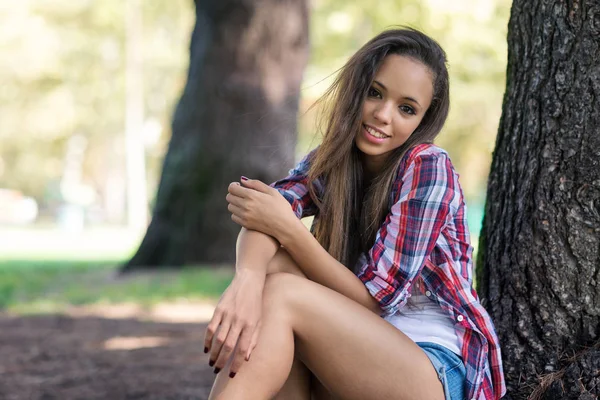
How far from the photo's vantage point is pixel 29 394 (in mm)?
3850

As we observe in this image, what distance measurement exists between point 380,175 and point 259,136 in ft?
19.5

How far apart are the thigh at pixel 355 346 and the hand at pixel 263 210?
218 millimetres

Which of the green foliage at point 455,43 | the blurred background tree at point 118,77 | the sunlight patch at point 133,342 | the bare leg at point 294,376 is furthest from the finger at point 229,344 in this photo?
the blurred background tree at point 118,77

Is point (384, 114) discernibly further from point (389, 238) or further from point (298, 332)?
point (298, 332)

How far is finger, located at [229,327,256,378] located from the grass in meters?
4.71

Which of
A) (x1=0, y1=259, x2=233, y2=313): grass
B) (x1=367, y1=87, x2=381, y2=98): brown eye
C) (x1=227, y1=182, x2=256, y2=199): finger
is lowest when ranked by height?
(x1=0, y1=259, x2=233, y2=313): grass

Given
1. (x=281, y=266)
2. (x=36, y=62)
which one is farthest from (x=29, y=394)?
(x=36, y=62)

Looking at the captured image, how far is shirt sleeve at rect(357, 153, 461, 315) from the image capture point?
8.09 ft

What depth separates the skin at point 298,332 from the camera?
2.30m

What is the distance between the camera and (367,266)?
8.30 ft

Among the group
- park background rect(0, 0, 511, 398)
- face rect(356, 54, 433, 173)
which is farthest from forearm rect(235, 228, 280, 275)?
park background rect(0, 0, 511, 398)

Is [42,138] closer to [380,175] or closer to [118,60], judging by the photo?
[118,60]

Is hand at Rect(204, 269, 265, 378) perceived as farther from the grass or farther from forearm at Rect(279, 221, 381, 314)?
the grass

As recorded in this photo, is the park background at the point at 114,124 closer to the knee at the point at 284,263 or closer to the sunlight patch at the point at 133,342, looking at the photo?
the sunlight patch at the point at 133,342
